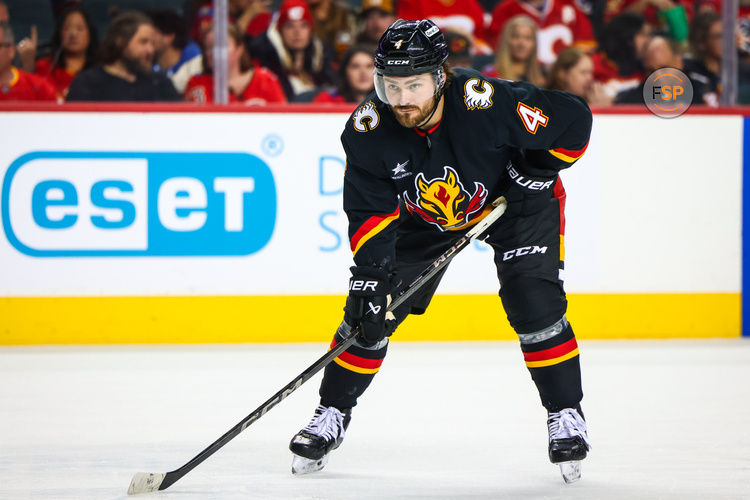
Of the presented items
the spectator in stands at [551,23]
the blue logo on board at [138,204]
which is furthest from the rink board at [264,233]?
the spectator in stands at [551,23]

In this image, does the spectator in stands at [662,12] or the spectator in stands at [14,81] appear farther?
the spectator in stands at [662,12]

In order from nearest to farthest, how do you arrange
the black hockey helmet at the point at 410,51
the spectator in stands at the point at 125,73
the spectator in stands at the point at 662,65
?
the black hockey helmet at the point at 410,51
the spectator in stands at the point at 125,73
the spectator in stands at the point at 662,65

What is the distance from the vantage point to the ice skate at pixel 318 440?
8.00ft

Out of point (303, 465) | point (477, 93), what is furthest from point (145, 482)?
point (477, 93)

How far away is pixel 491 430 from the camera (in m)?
2.89

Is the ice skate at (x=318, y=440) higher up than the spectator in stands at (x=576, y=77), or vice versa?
the spectator in stands at (x=576, y=77)

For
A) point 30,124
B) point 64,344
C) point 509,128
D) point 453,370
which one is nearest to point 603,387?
point 453,370

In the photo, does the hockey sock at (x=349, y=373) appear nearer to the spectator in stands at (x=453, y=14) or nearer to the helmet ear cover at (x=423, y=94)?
the helmet ear cover at (x=423, y=94)

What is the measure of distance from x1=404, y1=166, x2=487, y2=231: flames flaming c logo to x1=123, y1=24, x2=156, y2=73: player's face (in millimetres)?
2412

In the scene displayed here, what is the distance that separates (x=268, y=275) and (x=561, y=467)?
88.3 inches

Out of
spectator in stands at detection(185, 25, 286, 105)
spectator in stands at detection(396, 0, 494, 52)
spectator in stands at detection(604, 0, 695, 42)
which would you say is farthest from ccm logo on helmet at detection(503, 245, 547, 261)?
spectator in stands at detection(604, 0, 695, 42)

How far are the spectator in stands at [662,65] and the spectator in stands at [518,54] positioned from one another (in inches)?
16.4

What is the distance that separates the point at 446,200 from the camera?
2436 millimetres

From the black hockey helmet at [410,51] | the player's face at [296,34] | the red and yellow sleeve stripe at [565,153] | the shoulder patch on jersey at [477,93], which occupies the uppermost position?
the player's face at [296,34]
